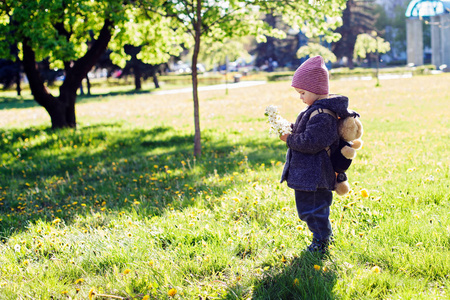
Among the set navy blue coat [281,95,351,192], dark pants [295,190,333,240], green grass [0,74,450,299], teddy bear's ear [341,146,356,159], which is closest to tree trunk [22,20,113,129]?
green grass [0,74,450,299]

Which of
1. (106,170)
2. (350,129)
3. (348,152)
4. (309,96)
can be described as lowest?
(106,170)

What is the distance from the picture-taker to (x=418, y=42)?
157ft

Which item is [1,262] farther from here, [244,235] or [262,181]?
[262,181]

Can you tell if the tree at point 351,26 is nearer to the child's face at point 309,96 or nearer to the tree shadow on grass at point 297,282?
the child's face at point 309,96

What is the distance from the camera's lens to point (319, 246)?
3.36 m

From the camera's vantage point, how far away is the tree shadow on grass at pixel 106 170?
205 inches

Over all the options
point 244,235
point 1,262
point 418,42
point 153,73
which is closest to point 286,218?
point 244,235

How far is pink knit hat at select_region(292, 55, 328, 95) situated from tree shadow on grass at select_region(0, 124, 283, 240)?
2.23m

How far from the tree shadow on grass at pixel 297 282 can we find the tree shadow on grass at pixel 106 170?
1932 mm

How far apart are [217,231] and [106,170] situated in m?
4.08

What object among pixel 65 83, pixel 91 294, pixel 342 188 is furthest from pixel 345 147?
pixel 65 83

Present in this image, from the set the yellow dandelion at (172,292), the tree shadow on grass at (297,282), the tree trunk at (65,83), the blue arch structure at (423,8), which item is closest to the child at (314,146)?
the tree shadow on grass at (297,282)

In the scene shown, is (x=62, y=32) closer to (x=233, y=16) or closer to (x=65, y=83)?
(x=65, y=83)

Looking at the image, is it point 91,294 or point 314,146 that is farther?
point 314,146
